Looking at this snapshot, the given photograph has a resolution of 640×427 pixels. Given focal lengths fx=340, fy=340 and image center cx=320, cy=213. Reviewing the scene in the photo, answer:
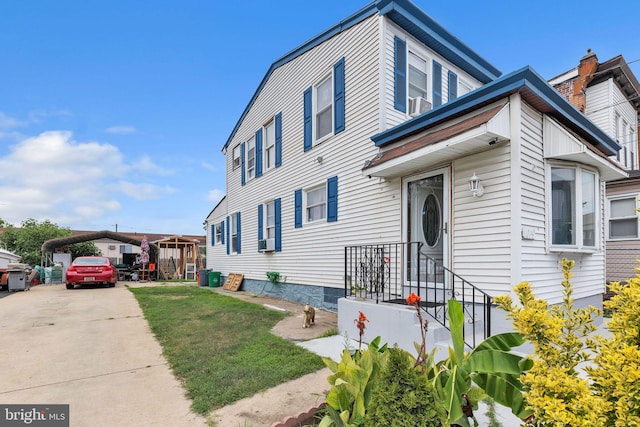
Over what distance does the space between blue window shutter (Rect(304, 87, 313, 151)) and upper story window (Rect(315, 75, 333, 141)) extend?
0.20 meters

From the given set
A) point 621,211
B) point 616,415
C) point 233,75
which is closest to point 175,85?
point 233,75

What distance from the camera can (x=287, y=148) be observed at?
35.2 ft

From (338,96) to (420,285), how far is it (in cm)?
501

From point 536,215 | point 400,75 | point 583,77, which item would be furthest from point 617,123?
point 536,215

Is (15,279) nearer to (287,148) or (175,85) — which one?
(175,85)

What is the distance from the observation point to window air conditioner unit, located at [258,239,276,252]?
11297mm

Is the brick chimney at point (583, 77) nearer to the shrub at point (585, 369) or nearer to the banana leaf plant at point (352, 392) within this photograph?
the shrub at point (585, 369)

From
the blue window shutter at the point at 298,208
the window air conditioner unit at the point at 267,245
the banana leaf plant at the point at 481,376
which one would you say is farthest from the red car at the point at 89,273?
the banana leaf plant at the point at 481,376

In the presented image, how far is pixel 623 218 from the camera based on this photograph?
9742mm

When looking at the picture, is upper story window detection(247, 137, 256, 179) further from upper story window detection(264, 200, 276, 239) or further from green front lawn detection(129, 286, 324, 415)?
green front lawn detection(129, 286, 324, 415)

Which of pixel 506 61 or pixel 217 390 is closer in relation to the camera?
pixel 217 390

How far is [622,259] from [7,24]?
18.2 meters

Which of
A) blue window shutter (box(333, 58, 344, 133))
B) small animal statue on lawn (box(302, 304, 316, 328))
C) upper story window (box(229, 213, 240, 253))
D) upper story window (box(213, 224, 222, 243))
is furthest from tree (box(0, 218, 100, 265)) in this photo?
small animal statue on lawn (box(302, 304, 316, 328))

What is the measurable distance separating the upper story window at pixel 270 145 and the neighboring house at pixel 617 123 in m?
10.1
